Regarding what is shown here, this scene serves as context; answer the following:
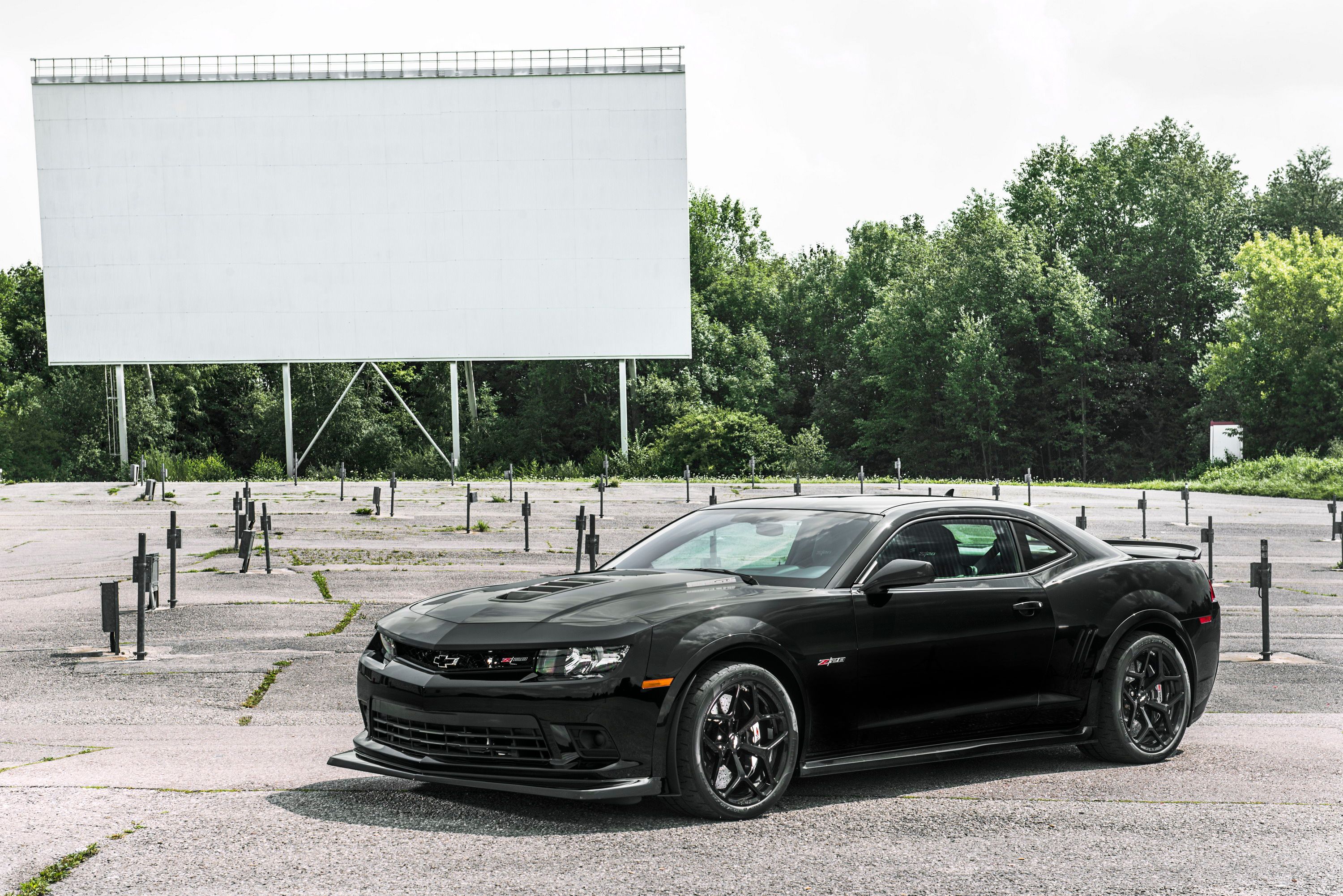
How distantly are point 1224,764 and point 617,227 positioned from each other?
52.4 metres

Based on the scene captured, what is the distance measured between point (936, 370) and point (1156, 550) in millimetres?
67522

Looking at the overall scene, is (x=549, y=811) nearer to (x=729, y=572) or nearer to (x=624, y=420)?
(x=729, y=572)

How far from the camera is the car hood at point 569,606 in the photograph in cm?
571

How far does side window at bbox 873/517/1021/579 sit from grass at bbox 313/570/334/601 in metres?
12.6

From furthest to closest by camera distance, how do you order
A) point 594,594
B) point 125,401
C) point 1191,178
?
1. point 1191,178
2. point 125,401
3. point 594,594

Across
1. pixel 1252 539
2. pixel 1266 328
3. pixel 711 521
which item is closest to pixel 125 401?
pixel 1252 539

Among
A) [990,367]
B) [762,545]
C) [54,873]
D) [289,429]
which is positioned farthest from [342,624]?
[990,367]

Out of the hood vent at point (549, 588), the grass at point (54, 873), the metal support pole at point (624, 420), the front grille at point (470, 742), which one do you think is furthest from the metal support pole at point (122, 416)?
the grass at point (54, 873)

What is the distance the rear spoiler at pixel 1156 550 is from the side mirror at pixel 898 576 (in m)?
1.98

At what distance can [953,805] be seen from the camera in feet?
19.9

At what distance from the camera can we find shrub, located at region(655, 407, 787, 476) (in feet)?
182

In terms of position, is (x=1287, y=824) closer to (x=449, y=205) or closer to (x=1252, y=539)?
(x=1252, y=539)

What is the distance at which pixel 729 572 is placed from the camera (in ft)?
21.6

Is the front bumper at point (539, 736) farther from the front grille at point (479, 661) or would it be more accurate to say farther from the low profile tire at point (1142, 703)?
the low profile tire at point (1142, 703)
